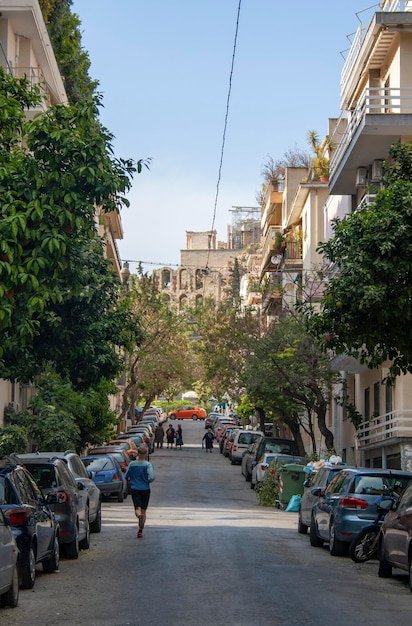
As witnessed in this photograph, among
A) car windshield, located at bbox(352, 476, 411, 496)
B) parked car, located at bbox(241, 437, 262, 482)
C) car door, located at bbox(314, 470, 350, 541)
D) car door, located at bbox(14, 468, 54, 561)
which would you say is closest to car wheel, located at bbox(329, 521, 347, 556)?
car door, located at bbox(314, 470, 350, 541)

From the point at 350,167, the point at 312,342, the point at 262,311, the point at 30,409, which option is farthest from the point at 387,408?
the point at 262,311

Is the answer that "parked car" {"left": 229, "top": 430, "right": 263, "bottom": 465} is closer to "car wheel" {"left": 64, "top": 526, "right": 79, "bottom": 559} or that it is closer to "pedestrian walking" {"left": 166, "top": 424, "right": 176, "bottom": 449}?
"pedestrian walking" {"left": 166, "top": 424, "right": 176, "bottom": 449}

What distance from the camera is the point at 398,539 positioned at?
1443cm

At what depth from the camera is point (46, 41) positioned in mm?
35906

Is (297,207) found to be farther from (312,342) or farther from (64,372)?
(64,372)

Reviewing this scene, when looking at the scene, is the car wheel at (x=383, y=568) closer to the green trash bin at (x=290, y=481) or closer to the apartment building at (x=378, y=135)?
the apartment building at (x=378, y=135)

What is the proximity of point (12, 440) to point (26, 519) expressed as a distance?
61.1 feet

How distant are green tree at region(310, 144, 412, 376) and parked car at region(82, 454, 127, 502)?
16238mm

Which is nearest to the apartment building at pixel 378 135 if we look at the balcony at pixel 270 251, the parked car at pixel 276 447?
the parked car at pixel 276 447

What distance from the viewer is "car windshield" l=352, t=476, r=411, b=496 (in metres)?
17.8

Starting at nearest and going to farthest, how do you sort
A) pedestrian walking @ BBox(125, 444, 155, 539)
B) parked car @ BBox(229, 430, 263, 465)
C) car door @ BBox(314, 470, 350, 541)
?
1. car door @ BBox(314, 470, 350, 541)
2. pedestrian walking @ BBox(125, 444, 155, 539)
3. parked car @ BBox(229, 430, 263, 465)

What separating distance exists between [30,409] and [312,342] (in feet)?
32.0

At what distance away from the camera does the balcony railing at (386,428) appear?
30.8 metres

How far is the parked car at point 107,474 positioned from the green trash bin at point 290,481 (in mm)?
4887
